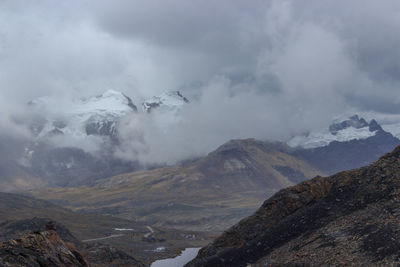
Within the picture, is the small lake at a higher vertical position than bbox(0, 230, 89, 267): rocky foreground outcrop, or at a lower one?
lower

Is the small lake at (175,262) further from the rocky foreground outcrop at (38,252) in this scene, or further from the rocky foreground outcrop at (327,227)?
the rocky foreground outcrop at (38,252)

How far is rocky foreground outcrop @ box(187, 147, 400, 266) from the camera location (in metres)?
40.0

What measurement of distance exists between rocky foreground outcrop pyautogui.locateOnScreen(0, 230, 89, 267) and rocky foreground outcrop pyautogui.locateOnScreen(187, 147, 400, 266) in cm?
1986

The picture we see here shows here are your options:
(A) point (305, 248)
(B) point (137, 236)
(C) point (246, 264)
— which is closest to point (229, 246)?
(C) point (246, 264)

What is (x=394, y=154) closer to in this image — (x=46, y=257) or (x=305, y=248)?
(x=305, y=248)

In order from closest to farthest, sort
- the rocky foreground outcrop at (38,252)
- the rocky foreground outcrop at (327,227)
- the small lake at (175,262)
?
the rocky foreground outcrop at (38,252) → the rocky foreground outcrop at (327,227) → the small lake at (175,262)

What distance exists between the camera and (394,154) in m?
58.4

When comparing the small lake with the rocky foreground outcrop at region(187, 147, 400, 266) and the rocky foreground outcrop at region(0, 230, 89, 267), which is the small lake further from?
the rocky foreground outcrop at region(0, 230, 89, 267)

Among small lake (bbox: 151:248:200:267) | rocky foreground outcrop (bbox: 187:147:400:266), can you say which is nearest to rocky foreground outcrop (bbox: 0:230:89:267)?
rocky foreground outcrop (bbox: 187:147:400:266)

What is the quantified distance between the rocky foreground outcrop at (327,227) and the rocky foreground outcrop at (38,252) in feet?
65.2

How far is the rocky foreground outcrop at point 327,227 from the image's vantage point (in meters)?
40.0

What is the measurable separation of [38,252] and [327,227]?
31.0 metres

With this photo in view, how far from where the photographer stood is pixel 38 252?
4084 cm

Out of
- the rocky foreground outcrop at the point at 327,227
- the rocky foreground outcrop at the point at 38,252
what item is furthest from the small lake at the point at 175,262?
the rocky foreground outcrop at the point at 38,252
